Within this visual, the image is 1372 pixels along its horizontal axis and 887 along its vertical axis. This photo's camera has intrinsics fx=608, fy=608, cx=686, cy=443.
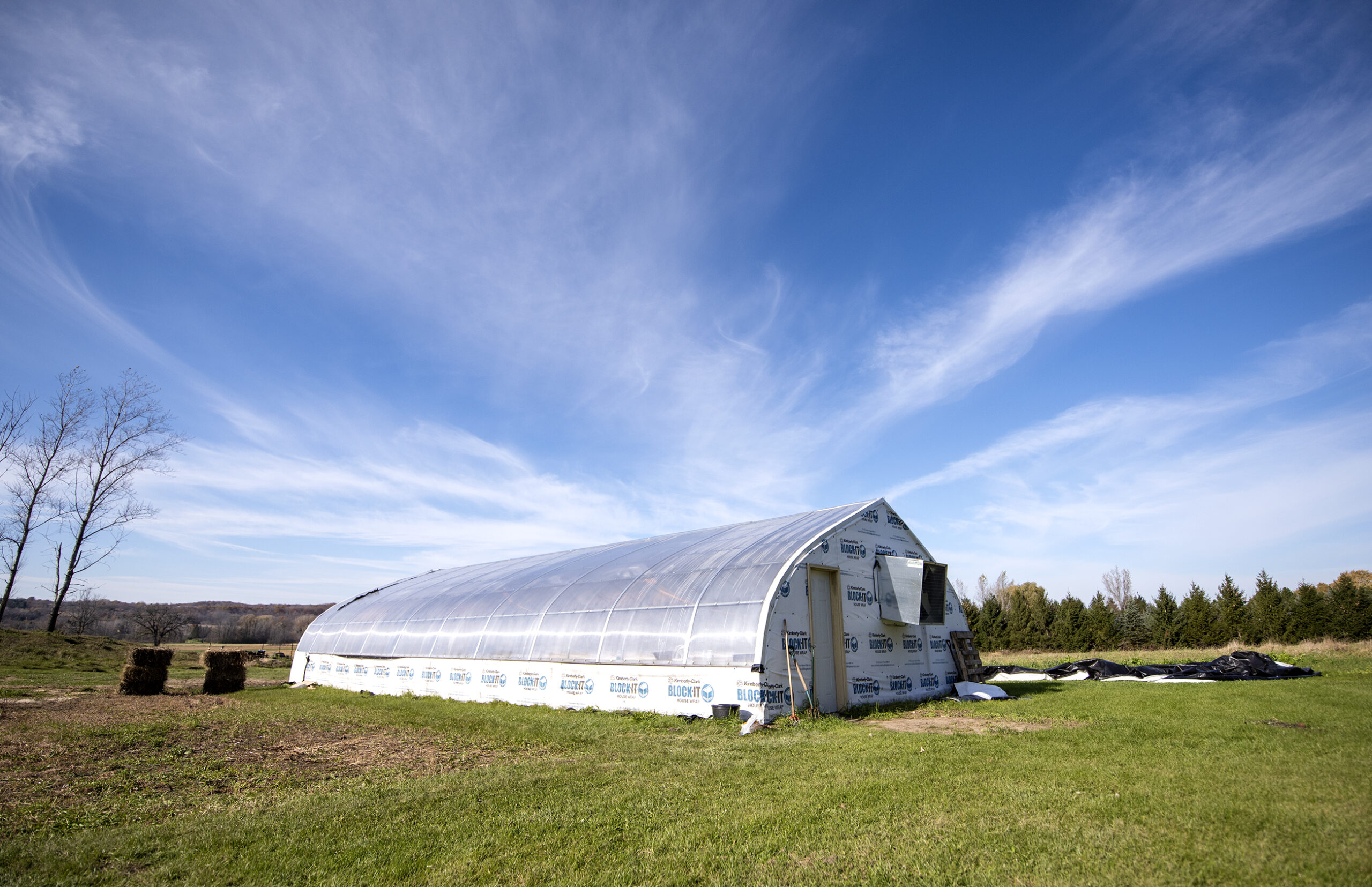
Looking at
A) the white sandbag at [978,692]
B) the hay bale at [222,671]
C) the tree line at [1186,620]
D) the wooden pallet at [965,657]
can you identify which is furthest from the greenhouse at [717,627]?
the tree line at [1186,620]

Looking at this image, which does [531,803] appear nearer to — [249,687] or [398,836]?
[398,836]

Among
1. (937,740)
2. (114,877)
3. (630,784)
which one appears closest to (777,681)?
(937,740)

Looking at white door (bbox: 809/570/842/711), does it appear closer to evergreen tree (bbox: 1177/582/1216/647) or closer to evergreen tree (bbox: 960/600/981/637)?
evergreen tree (bbox: 960/600/981/637)

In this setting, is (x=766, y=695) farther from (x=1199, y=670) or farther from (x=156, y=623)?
(x=156, y=623)

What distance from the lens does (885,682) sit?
55.8 ft

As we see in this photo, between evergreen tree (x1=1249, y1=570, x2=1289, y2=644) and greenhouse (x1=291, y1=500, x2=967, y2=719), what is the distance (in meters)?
37.7

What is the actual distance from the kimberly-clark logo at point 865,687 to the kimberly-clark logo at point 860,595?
Result: 6.52ft

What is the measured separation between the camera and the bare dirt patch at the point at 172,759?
762 centimetres

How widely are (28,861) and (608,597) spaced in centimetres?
1354

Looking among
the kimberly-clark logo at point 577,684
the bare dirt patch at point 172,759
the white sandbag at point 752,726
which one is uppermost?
the kimberly-clark logo at point 577,684

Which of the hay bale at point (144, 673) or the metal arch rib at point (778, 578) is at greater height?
the metal arch rib at point (778, 578)

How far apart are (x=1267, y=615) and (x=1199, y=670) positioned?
3295cm

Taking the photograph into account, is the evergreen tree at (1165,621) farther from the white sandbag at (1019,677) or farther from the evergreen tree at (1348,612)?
the white sandbag at (1019,677)

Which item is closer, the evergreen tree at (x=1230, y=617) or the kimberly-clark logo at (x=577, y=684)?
the kimberly-clark logo at (x=577, y=684)
